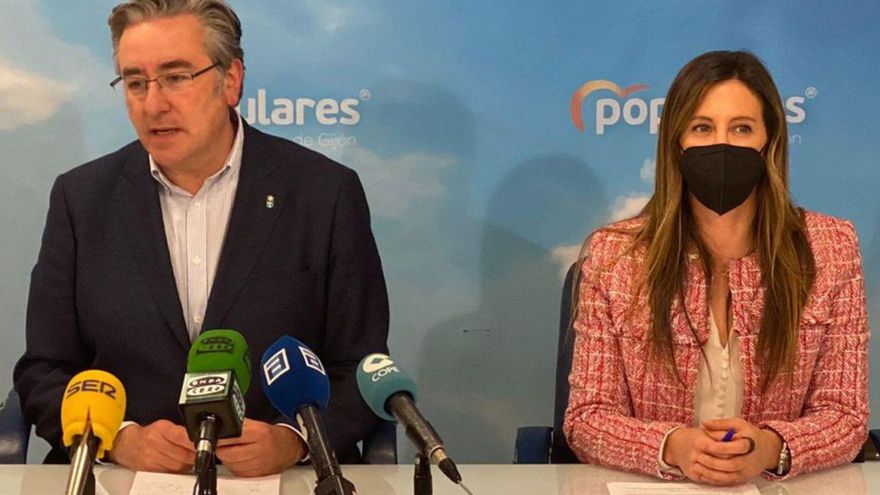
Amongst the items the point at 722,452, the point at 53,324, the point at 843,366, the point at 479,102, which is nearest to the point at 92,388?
the point at 53,324

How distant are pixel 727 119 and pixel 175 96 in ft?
4.50

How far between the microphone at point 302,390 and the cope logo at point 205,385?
167 millimetres

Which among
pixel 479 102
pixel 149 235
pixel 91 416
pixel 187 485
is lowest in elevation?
pixel 187 485

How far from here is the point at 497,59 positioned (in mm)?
3898

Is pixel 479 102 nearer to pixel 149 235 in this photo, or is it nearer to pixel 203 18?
pixel 203 18

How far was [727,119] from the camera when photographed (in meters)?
3.00

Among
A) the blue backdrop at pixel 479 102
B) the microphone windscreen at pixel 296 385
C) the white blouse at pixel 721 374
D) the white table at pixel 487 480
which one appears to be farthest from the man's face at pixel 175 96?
the white blouse at pixel 721 374

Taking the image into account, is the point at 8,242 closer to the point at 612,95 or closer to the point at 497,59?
the point at 497,59

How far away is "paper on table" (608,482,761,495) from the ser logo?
1.11m

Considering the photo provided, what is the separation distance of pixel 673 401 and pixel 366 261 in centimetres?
87

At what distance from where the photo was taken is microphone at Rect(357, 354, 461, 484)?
1.96 metres

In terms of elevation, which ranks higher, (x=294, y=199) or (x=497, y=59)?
(x=497, y=59)

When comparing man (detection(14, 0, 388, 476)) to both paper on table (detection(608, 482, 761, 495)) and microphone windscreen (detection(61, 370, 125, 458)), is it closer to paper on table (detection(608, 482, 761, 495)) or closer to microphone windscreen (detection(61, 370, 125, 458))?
paper on table (detection(608, 482, 761, 495))

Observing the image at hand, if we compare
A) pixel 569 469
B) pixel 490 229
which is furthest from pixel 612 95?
pixel 569 469
